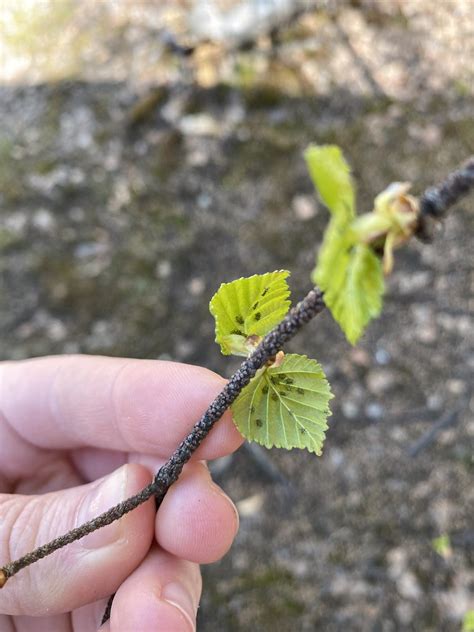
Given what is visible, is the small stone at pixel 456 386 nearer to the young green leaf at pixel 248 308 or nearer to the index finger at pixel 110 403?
the index finger at pixel 110 403

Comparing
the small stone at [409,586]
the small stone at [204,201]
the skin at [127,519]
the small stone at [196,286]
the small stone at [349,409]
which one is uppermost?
the skin at [127,519]

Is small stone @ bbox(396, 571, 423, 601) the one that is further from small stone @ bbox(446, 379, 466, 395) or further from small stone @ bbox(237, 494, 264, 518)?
small stone @ bbox(446, 379, 466, 395)

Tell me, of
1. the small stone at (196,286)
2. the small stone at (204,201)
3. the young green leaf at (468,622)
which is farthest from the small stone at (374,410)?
the small stone at (204,201)

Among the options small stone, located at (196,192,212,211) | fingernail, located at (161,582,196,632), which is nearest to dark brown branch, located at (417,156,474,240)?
fingernail, located at (161,582,196,632)

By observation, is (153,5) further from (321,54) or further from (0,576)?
(0,576)

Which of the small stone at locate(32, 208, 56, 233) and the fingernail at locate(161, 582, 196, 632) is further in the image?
the small stone at locate(32, 208, 56, 233)
